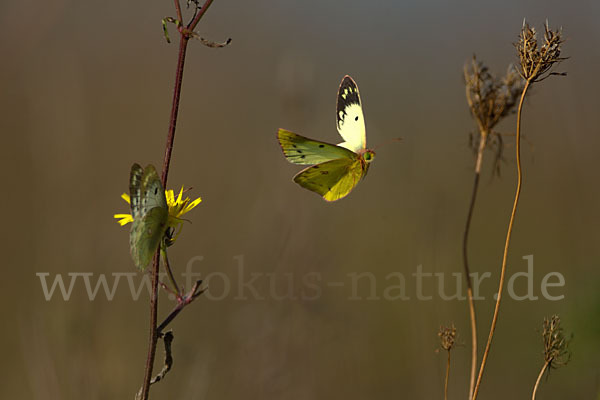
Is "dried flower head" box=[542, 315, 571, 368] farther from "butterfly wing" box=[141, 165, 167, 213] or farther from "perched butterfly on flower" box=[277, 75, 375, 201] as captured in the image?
"butterfly wing" box=[141, 165, 167, 213]

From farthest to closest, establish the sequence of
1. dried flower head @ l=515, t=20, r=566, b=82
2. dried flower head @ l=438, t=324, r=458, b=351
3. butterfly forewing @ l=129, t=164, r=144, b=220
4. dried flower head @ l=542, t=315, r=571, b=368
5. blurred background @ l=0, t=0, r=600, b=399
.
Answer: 1. blurred background @ l=0, t=0, r=600, b=399
2. dried flower head @ l=438, t=324, r=458, b=351
3. dried flower head @ l=542, t=315, r=571, b=368
4. dried flower head @ l=515, t=20, r=566, b=82
5. butterfly forewing @ l=129, t=164, r=144, b=220

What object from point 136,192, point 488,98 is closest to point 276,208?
point 488,98

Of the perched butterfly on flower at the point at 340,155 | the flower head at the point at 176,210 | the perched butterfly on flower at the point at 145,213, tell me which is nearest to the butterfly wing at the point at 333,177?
the perched butterfly on flower at the point at 340,155

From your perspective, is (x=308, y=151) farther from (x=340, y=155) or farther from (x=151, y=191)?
(x=151, y=191)

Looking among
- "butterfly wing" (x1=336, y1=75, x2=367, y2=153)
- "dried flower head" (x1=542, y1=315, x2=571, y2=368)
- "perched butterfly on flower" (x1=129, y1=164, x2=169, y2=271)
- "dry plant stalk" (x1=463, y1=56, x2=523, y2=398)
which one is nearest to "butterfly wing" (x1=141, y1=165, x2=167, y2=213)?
"perched butterfly on flower" (x1=129, y1=164, x2=169, y2=271)

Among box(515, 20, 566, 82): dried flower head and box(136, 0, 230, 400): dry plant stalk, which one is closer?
box(136, 0, 230, 400): dry plant stalk

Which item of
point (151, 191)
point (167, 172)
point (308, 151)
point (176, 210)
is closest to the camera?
point (167, 172)
